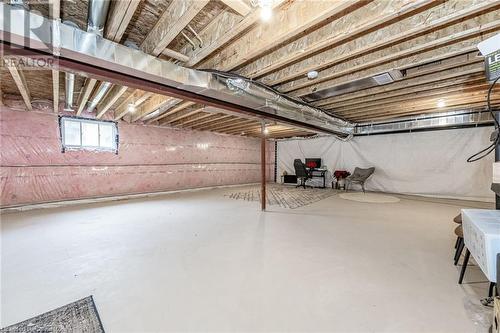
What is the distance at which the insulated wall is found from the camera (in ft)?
14.3

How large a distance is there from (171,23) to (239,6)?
2.05 ft

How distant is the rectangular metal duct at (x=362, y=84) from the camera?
2.76 meters

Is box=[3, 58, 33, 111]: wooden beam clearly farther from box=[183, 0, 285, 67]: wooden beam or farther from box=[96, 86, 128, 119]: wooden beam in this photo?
box=[183, 0, 285, 67]: wooden beam

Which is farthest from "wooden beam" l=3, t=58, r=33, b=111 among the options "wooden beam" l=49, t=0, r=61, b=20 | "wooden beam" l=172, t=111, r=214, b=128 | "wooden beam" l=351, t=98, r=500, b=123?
"wooden beam" l=351, t=98, r=500, b=123

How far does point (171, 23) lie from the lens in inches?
70.5

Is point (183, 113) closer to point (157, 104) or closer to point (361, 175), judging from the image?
point (157, 104)

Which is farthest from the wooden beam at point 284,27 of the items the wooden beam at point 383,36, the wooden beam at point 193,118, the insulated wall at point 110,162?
the insulated wall at point 110,162

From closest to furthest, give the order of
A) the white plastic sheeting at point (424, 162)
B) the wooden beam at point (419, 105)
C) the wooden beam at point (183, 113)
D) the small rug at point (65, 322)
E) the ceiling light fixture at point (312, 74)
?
1. the small rug at point (65, 322)
2. the ceiling light fixture at point (312, 74)
3. the wooden beam at point (419, 105)
4. the wooden beam at point (183, 113)
5. the white plastic sheeting at point (424, 162)

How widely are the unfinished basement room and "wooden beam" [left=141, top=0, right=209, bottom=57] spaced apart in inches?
0.6

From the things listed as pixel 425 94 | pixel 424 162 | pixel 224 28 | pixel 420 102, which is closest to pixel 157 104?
pixel 224 28

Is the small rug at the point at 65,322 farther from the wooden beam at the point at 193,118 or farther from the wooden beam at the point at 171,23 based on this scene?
the wooden beam at the point at 193,118

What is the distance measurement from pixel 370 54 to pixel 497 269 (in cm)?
234

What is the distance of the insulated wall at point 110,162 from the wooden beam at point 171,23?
168 inches

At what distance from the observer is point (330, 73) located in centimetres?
278
